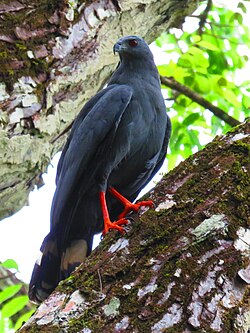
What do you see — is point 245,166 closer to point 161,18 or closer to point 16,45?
point 16,45

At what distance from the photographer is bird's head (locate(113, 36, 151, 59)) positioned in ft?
14.9

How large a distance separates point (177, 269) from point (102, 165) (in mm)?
1903

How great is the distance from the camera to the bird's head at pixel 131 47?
14.9 feet

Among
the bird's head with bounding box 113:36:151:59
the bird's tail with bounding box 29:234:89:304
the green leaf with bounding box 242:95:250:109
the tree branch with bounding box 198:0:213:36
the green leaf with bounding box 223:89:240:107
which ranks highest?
the bird's head with bounding box 113:36:151:59

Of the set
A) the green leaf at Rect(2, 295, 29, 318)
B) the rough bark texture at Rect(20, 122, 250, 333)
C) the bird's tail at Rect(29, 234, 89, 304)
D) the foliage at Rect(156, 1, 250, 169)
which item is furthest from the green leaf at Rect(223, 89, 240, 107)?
the rough bark texture at Rect(20, 122, 250, 333)

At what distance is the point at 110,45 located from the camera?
171 inches

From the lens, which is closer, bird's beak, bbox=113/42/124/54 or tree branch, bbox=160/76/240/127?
bird's beak, bbox=113/42/124/54

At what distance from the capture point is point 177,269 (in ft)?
7.63

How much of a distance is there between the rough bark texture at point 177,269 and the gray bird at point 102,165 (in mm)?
1043

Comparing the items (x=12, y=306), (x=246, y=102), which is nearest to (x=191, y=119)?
(x=246, y=102)

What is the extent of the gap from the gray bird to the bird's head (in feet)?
0.04

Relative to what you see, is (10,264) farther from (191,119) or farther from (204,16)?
(204,16)

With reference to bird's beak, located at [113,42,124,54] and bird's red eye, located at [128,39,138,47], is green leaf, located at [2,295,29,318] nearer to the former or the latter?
bird's beak, located at [113,42,124,54]

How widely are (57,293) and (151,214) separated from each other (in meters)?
0.53
